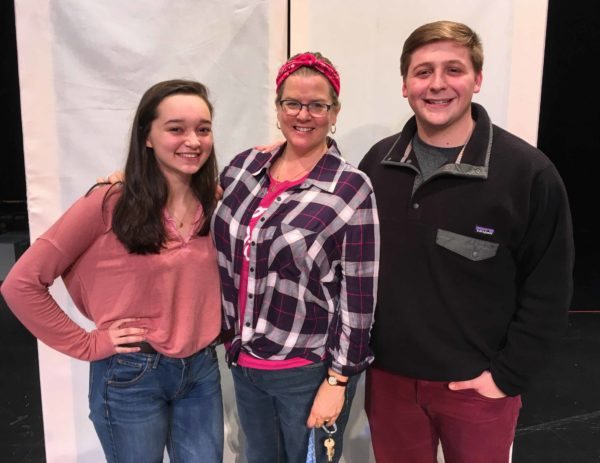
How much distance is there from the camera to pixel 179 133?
1.31 meters

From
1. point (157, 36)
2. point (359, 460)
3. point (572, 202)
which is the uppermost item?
point (157, 36)

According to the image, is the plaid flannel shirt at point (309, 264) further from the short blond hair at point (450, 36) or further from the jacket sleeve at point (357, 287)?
the short blond hair at point (450, 36)

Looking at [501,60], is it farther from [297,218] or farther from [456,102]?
[297,218]

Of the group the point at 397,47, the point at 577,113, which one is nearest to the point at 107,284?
the point at 397,47

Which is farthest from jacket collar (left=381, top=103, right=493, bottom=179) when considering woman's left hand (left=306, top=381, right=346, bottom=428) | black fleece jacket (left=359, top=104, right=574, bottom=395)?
woman's left hand (left=306, top=381, right=346, bottom=428)

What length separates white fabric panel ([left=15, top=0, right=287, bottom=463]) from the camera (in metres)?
1.83

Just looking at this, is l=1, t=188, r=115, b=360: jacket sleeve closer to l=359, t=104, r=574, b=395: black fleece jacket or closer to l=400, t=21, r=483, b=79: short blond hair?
l=359, t=104, r=574, b=395: black fleece jacket

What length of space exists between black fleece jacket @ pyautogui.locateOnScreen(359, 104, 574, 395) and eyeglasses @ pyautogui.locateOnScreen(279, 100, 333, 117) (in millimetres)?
266

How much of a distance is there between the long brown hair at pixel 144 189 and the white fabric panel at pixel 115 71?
2.02 ft

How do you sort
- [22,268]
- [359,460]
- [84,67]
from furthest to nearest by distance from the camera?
[359,460], [84,67], [22,268]

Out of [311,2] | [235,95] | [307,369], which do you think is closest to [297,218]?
[307,369]

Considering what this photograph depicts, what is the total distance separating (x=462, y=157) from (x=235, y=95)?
976mm

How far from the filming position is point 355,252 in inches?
49.6

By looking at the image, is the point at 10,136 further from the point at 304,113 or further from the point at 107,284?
the point at 304,113
